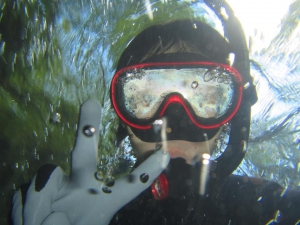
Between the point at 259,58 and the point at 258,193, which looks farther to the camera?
the point at 259,58

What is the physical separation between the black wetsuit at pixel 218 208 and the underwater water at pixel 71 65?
10.0ft

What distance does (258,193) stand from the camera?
2.70 meters

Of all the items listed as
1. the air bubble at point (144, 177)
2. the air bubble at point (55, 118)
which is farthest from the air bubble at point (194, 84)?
the air bubble at point (55, 118)

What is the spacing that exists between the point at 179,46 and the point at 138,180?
2.02m

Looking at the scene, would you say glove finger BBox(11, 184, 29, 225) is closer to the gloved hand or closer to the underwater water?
the gloved hand

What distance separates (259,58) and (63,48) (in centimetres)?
439

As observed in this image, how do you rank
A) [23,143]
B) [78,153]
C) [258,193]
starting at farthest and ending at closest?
[23,143] → [258,193] → [78,153]

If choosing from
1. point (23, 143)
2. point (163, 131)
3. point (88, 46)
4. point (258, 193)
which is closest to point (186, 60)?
point (163, 131)

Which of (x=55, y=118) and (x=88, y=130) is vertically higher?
(x=55, y=118)

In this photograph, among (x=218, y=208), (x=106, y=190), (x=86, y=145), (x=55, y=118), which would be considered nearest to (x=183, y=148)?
(x=218, y=208)

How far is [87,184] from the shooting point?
66.7 inches

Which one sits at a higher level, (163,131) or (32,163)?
(163,131)

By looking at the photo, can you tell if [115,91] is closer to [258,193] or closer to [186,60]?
[186,60]

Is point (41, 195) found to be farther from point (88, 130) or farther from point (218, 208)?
point (218, 208)
